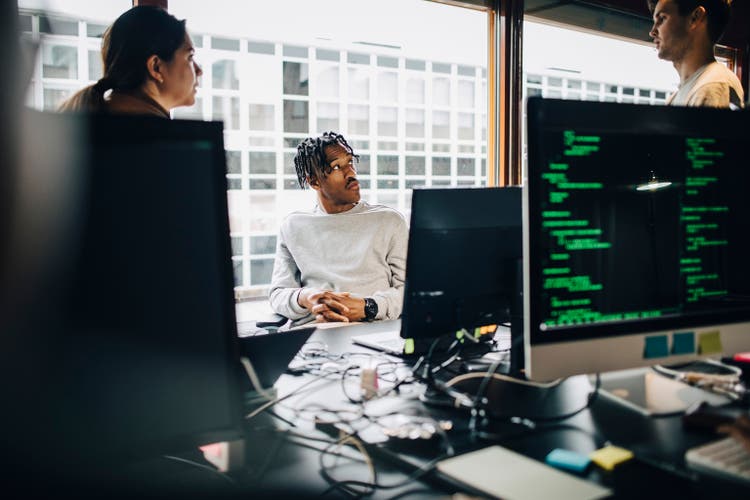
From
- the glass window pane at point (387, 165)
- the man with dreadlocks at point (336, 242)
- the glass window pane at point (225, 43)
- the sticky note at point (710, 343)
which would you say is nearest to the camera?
the sticky note at point (710, 343)

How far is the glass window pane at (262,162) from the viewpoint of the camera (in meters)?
3.76

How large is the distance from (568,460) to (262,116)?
329cm

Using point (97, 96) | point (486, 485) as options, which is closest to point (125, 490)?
point (486, 485)

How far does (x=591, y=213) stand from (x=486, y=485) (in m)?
0.46

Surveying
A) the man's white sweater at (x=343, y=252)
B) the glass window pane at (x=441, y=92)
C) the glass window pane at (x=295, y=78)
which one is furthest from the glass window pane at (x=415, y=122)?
the man's white sweater at (x=343, y=252)

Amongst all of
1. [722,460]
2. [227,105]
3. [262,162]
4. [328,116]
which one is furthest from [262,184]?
[722,460]

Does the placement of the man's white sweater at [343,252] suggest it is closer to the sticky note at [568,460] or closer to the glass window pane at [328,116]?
the glass window pane at [328,116]

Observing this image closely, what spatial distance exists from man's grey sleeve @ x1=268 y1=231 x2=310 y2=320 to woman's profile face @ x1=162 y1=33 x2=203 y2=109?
83cm

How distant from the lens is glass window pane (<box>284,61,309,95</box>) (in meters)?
3.86

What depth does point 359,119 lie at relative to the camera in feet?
13.6

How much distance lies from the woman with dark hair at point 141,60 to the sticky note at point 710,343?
148 cm

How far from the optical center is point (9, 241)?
59 centimetres

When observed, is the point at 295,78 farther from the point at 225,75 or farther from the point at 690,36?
the point at 690,36

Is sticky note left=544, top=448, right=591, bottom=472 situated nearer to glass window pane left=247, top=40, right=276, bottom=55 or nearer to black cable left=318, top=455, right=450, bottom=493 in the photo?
black cable left=318, top=455, right=450, bottom=493
